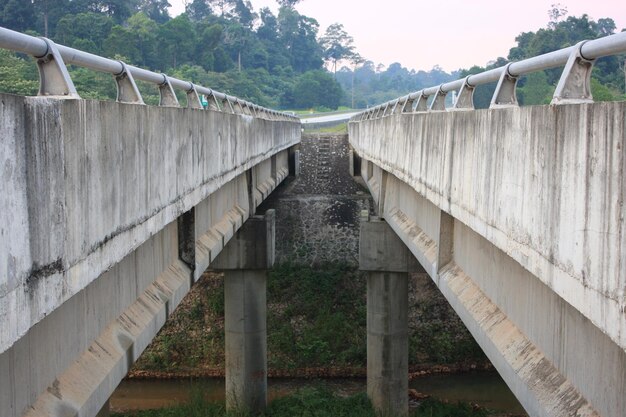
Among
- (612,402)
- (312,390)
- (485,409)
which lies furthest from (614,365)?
(485,409)

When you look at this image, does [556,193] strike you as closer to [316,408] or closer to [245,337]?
[245,337]

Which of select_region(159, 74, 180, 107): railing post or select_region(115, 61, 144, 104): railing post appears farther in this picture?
select_region(159, 74, 180, 107): railing post

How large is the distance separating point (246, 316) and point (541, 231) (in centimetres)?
1546

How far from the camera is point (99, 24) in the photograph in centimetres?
3728

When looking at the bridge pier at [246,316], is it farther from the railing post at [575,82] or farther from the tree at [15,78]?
the railing post at [575,82]

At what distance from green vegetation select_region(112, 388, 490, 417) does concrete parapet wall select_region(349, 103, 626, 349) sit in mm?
12837

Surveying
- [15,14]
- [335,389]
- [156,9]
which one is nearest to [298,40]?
[156,9]

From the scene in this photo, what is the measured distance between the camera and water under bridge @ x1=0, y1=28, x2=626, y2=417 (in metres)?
3.51

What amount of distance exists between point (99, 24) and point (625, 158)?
36.7 meters

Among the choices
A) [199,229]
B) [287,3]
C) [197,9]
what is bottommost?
[199,229]

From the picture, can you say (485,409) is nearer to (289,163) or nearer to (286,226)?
(286,226)

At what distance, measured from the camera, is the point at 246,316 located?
63.6 feet

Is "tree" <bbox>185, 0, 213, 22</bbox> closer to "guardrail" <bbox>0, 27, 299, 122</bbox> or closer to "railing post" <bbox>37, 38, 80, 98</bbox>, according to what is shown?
"guardrail" <bbox>0, 27, 299, 122</bbox>

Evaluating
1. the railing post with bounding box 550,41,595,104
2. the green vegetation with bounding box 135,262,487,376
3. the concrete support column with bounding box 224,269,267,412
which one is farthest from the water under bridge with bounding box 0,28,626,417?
the green vegetation with bounding box 135,262,487,376
